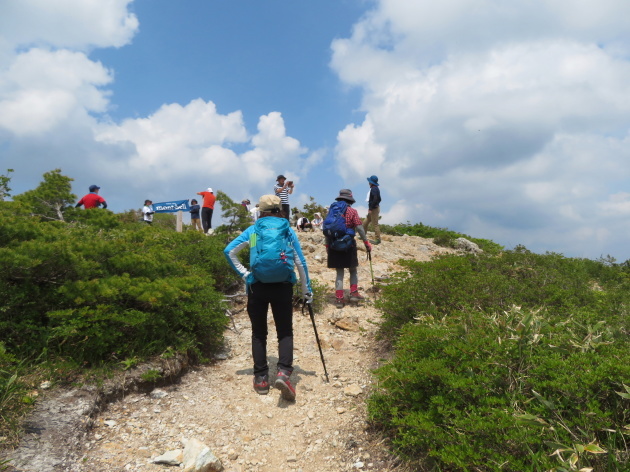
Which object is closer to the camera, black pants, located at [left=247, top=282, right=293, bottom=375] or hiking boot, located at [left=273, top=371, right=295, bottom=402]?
hiking boot, located at [left=273, top=371, right=295, bottom=402]

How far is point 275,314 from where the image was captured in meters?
4.95

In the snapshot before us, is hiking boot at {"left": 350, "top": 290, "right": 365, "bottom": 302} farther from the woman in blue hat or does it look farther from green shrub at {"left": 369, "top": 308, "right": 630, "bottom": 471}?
the woman in blue hat

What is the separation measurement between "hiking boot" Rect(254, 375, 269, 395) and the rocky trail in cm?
6

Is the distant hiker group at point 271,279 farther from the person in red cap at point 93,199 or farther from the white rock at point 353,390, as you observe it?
the person in red cap at point 93,199

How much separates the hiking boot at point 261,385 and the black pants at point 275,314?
6cm

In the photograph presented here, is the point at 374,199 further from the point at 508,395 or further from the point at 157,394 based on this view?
the point at 508,395

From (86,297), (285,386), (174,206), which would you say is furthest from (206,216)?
(285,386)

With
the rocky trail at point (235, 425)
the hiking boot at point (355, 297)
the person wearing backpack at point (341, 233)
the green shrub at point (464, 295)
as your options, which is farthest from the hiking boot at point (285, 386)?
the hiking boot at point (355, 297)

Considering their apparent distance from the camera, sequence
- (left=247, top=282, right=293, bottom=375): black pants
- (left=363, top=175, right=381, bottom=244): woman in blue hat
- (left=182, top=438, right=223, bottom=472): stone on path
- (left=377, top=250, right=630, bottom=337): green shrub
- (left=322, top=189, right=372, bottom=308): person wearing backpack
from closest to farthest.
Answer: (left=182, top=438, right=223, bottom=472): stone on path → (left=247, top=282, right=293, bottom=375): black pants → (left=377, top=250, right=630, bottom=337): green shrub → (left=322, top=189, right=372, bottom=308): person wearing backpack → (left=363, top=175, right=381, bottom=244): woman in blue hat

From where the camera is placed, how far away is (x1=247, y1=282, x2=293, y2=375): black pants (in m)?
4.79

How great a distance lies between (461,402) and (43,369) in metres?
4.01

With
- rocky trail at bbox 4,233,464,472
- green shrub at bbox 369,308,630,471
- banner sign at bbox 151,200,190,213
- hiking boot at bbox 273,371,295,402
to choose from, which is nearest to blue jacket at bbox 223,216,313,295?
A: hiking boot at bbox 273,371,295,402

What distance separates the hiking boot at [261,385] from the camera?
4.85 metres

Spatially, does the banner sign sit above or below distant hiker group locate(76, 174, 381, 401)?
above
